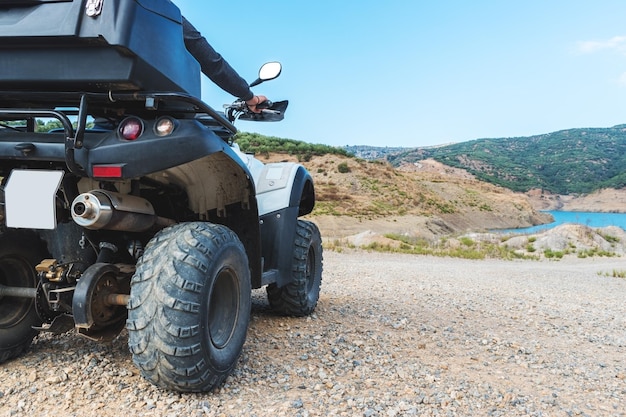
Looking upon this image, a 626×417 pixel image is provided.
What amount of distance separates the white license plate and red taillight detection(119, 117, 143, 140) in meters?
0.37

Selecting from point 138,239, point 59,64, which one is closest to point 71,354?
point 138,239

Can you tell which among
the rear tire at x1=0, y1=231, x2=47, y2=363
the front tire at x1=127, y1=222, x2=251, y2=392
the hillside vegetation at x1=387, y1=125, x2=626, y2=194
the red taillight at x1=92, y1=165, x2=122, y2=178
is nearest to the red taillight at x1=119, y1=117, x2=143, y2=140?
the red taillight at x1=92, y1=165, x2=122, y2=178

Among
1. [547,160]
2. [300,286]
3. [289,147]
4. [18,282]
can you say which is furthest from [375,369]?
[547,160]

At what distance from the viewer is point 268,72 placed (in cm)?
418

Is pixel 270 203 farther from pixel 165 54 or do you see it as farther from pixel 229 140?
pixel 165 54

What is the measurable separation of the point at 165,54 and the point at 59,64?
50 cm

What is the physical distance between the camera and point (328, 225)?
3278 centimetres

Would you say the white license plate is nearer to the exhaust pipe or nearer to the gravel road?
the exhaust pipe

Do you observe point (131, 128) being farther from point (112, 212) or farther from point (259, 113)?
point (259, 113)

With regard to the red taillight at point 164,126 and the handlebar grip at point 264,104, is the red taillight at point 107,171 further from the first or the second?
the handlebar grip at point 264,104

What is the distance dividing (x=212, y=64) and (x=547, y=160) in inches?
4812

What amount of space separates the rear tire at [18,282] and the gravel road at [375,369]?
0.13 metres

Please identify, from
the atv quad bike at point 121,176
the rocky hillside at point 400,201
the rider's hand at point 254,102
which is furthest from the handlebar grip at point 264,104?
the rocky hillside at point 400,201

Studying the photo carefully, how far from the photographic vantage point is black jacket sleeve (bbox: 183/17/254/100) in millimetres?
3188
